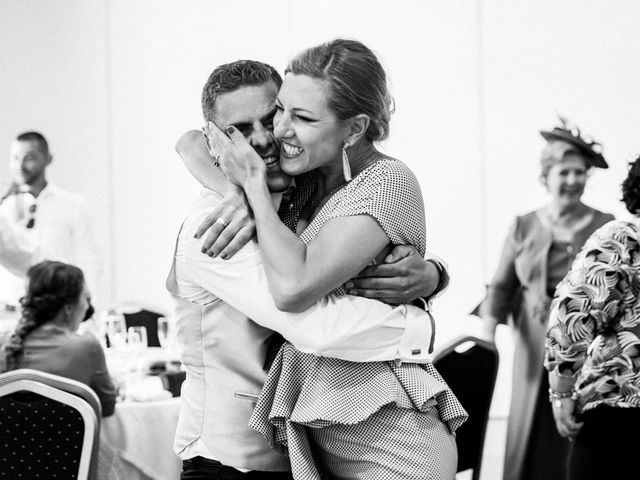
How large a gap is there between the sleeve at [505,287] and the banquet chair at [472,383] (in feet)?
5.66

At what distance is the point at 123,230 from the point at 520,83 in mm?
2891

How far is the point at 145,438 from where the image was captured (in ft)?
11.4

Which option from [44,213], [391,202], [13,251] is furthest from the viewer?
[44,213]

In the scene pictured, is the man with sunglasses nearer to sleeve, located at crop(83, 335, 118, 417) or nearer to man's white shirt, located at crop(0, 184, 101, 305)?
man's white shirt, located at crop(0, 184, 101, 305)

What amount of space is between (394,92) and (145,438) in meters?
3.52

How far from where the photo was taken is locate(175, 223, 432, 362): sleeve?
1646 millimetres

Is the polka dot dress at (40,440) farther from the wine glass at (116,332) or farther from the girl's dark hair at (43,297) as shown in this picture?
the wine glass at (116,332)

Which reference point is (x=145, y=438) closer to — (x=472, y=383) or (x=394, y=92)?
(x=472, y=383)

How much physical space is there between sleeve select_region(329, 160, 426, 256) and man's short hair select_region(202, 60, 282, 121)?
9.9 inches

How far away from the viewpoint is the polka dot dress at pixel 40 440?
2.82 m

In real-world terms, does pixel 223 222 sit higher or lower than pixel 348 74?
lower

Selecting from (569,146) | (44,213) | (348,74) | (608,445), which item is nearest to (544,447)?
(569,146)

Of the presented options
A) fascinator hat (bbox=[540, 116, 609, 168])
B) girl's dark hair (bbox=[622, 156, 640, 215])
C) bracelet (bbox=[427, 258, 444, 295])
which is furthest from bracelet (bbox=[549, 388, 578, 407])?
fascinator hat (bbox=[540, 116, 609, 168])

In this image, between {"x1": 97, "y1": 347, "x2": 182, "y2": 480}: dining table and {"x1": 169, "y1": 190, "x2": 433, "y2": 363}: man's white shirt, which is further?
{"x1": 97, "y1": 347, "x2": 182, "y2": 480}: dining table
